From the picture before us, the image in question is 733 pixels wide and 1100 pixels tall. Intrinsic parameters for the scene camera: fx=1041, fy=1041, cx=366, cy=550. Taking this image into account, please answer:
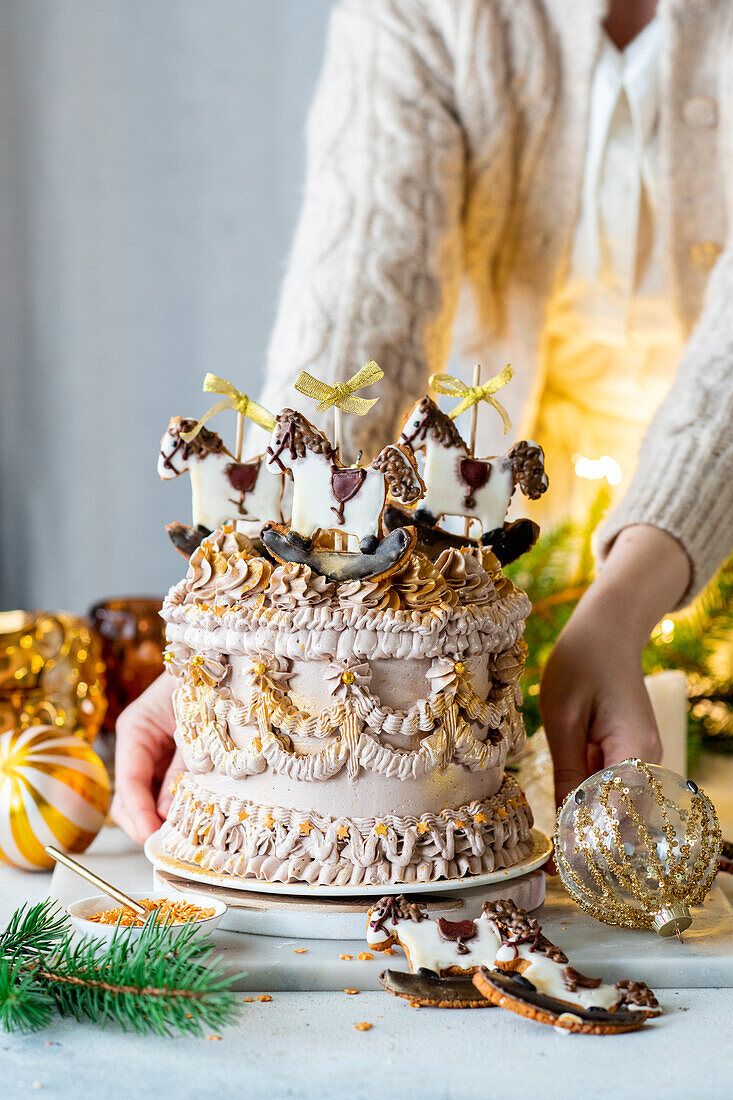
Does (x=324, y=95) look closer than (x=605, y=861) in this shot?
No

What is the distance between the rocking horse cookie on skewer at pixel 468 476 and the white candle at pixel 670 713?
1.14 ft

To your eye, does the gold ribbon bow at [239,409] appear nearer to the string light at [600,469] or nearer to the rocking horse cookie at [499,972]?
the rocking horse cookie at [499,972]

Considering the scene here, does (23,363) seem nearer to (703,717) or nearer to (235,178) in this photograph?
(235,178)

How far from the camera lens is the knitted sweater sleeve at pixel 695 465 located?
1.04m

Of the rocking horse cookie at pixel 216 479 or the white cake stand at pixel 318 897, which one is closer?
the white cake stand at pixel 318 897

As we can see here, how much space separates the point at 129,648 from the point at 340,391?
2.23ft

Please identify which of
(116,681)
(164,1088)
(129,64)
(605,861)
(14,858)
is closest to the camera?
(164,1088)

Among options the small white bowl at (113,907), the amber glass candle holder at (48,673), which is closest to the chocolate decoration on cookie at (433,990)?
the small white bowl at (113,907)

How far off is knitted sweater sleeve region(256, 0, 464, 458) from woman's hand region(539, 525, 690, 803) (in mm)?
379

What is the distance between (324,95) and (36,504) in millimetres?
1418

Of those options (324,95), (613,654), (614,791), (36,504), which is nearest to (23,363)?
(36,504)

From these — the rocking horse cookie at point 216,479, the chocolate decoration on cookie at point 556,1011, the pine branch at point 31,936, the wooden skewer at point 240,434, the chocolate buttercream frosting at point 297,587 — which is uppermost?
the wooden skewer at point 240,434

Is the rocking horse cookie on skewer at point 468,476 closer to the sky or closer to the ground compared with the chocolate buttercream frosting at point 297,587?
closer to the sky

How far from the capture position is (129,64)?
2.51 meters
